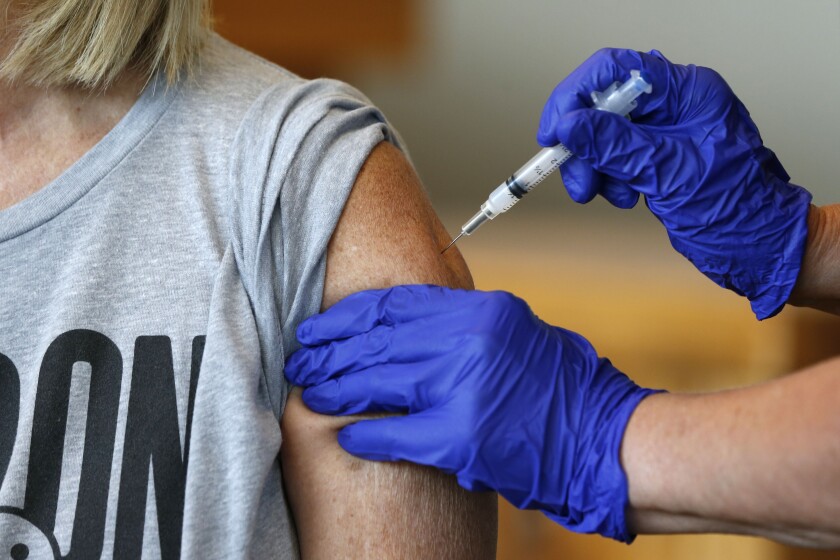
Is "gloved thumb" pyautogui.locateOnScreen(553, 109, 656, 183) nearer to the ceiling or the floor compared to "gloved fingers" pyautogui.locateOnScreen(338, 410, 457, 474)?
nearer to the ceiling

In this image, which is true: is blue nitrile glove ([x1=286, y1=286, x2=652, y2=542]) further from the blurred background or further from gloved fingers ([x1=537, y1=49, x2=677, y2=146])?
the blurred background

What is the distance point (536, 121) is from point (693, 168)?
6.14 feet

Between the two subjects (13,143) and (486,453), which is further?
(13,143)

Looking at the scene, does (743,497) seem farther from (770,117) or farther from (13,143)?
(770,117)

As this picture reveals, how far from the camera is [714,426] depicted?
32.5 inches

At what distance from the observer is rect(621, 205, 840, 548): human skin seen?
778mm

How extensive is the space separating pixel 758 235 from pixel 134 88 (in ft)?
2.73

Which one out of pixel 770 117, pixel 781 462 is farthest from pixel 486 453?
pixel 770 117

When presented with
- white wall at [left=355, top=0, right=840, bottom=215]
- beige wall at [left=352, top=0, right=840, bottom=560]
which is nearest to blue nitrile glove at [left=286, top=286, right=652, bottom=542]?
beige wall at [left=352, top=0, right=840, bottom=560]

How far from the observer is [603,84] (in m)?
1.05

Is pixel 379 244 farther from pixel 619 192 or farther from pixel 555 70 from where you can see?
pixel 555 70

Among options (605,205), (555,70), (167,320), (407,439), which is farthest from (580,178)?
(555,70)

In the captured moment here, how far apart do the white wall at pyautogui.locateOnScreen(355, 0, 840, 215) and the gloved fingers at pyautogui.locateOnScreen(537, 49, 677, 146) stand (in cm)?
170

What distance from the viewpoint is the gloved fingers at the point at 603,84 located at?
104 centimetres
